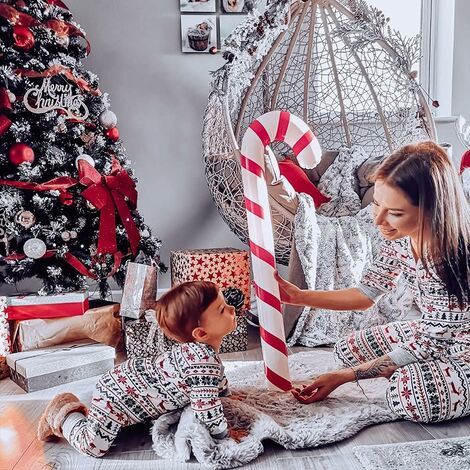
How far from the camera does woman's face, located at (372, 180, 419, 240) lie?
172 centimetres

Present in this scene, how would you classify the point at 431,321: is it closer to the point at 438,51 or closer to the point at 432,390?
the point at 432,390

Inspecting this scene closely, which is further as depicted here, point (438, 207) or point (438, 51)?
point (438, 51)

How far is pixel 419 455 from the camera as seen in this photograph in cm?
159

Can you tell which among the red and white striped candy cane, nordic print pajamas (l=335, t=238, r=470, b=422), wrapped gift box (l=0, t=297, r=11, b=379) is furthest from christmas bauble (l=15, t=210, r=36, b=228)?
nordic print pajamas (l=335, t=238, r=470, b=422)

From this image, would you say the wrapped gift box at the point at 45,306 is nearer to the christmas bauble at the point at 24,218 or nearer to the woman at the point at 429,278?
the christmas bauble at the point at 24,218

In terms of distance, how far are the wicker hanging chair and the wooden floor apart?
1.22m

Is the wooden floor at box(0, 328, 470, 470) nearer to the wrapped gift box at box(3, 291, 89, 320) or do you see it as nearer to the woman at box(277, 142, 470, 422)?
the woman at box(277, 142, 470, 422)

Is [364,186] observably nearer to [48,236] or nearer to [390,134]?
[390,134]

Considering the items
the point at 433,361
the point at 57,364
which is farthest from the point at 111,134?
the point at 433,361

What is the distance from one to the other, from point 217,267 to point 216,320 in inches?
42.5

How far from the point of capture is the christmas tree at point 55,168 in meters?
2.65

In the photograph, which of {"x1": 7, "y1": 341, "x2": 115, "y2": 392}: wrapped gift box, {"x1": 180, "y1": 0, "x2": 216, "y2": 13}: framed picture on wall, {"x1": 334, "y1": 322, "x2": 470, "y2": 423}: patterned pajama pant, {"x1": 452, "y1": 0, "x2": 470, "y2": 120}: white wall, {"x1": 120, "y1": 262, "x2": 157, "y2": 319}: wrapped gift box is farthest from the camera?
{"x1": 452, "y1": 0, "x2": 470, "y2": 120}: white wall

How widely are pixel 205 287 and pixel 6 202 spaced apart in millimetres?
1293

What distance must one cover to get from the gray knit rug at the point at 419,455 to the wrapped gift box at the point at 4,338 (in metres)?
1.49
